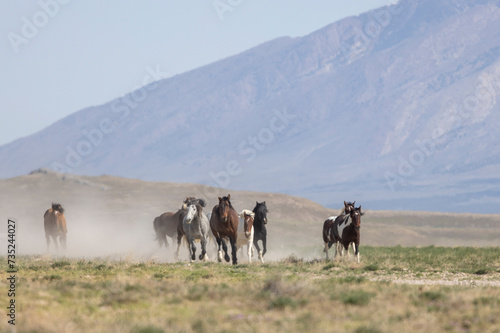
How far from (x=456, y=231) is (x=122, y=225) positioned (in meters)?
51.4

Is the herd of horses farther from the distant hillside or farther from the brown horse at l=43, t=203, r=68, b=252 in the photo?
the distant hillside

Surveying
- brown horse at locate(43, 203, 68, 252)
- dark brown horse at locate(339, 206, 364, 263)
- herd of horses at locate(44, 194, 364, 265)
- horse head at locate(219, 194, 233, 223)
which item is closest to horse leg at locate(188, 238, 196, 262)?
herd of horses at locate(44, 194, 364, 265)

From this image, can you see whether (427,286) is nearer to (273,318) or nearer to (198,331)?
(273,318)

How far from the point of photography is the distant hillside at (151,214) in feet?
299

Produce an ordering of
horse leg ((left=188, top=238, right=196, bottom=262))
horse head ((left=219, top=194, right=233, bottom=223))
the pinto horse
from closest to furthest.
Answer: horse head ((left=219, top=194, right=233, bottom=223))
horse leg ((left=188, top=238, right=196, bottom=262))
the pinto horse

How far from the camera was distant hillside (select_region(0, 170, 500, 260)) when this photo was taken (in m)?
91.1

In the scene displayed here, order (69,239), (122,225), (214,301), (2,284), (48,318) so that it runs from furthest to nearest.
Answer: (122,225)
(69,239)
(2,284)
(214,301)
(48,318)

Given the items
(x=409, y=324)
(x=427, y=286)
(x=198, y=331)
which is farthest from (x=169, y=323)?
(x=427, y=286)

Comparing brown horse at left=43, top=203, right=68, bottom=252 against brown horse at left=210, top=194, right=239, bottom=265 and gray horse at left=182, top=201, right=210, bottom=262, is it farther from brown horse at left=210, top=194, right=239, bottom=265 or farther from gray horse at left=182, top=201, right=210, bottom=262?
brown horse at left=210, top=194, right=239, bottom=265

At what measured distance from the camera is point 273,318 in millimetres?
15555

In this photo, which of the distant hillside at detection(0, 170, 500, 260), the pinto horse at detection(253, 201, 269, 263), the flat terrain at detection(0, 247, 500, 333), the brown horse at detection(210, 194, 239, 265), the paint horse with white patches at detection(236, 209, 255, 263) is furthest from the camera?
the distant hillside at detection(0, 170, 500, 260)

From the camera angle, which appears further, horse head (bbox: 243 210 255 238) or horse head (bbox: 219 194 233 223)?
horse head (bbox: 243 210 255 238)

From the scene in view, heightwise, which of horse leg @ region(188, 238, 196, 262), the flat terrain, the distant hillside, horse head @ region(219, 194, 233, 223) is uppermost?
the distant hillside

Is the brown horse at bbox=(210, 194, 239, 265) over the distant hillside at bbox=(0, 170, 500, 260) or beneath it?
beneath
